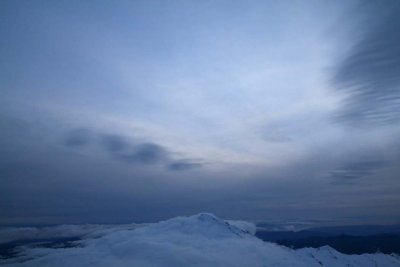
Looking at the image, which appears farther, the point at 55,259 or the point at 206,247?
the point at 206,247

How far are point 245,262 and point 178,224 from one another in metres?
25.3

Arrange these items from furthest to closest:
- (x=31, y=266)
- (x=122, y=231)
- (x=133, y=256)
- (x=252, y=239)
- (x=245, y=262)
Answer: (x=252, y=239), (x=122, y=231), (x=245, y=262), (x=133, y=256), (x=31, y=266)

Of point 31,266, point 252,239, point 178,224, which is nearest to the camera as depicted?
point 31,266

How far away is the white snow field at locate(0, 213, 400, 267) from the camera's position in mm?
78312

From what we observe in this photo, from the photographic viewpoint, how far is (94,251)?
82.9 metres

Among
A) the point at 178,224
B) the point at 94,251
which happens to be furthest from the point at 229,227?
the point at 94,251

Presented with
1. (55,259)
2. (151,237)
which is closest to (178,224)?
(151,237)

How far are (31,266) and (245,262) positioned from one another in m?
51.3

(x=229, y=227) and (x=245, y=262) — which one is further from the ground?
(x=229, y=227)

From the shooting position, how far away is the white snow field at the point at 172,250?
3083 inches

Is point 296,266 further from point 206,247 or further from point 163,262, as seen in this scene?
point 163,262

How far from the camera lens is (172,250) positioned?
273 ft

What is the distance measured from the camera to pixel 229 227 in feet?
374

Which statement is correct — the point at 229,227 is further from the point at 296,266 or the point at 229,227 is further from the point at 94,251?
the point at 94,251
